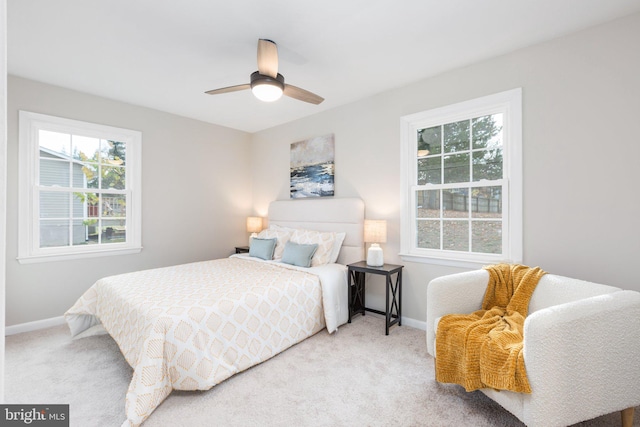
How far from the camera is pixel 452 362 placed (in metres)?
1.87

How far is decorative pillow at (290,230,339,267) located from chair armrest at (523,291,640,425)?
2159mm

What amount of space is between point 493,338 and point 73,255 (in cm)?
404

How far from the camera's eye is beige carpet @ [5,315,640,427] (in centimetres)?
178

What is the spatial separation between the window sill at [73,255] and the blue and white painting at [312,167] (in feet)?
7.14

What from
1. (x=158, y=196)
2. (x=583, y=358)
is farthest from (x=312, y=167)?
(x=583, y=358)

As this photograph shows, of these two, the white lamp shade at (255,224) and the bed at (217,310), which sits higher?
the white lamp shade at (255,224)

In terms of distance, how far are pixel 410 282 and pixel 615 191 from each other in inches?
70.6

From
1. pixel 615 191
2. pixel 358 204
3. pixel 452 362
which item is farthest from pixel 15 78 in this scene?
pixel 615 191

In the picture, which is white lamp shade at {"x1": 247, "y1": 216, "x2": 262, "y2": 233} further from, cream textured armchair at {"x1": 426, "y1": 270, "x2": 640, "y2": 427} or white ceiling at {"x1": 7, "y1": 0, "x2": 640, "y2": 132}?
cream textured armchair at {"x1": 426, "y1": 270, "x2": 640, "y2": 427}

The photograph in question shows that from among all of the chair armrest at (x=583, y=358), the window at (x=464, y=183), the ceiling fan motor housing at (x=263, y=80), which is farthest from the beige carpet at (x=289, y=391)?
the ceiling fan motor housing at (x=263, y=80)

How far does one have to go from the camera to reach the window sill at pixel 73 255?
10.0ft

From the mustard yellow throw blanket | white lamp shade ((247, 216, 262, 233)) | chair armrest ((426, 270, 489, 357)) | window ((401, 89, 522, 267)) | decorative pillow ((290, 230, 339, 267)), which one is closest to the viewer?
the mustard yellow throw blanket

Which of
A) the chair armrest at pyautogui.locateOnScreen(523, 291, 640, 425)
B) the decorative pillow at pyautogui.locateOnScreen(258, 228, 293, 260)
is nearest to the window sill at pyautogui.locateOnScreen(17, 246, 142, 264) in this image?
the decorative pillow at pyautogui.locateOnScreen(258, 228, 293, 260)

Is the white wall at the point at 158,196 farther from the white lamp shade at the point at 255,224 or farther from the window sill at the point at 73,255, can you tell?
the white lamp shade at the point at 255,224
